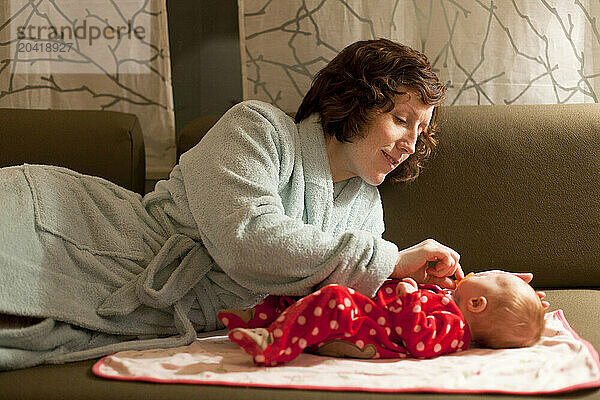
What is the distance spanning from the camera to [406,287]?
4.62 feet

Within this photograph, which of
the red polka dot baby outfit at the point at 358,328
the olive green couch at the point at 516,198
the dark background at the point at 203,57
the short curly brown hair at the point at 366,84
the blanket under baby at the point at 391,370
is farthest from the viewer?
the dark background at the point at 203,57

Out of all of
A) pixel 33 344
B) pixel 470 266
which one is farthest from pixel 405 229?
pixel 33 344

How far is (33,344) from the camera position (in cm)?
131

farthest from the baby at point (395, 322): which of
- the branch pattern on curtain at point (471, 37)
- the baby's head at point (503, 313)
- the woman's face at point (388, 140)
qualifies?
the branch pattern on curtain at point (471, 37)

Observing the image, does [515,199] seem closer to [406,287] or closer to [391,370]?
[406,287]

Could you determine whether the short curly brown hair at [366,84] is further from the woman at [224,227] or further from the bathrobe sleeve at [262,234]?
the bathrobe sleeve at [262,234]

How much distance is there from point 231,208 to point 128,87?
3.01ft

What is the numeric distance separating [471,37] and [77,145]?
1183 millimetres

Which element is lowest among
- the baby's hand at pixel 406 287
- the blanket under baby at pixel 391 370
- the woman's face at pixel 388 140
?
the blanket under baby at pixel 391 370

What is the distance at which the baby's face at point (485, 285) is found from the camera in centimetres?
139

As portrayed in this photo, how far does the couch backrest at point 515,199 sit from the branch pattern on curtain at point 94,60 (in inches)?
31.3

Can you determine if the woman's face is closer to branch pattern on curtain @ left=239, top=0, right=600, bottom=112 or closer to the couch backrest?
the couch backrest

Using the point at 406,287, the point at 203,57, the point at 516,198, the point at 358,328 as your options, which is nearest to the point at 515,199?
the point at 516,198

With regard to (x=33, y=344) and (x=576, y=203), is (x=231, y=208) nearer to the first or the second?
(x=33, y=344)
